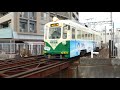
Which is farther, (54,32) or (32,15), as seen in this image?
(32,15)

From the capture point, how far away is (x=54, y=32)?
13.3 metres

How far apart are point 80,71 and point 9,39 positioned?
72.8ft

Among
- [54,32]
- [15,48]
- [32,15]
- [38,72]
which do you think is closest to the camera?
[38,72]

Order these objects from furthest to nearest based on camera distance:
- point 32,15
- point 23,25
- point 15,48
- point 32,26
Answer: point 32,26 → point 32,15 → point 23,25 → point 15,48

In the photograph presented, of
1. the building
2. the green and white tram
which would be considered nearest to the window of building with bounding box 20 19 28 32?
the building

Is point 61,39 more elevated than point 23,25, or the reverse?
point 23,25

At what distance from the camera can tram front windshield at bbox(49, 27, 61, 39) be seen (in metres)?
13.0

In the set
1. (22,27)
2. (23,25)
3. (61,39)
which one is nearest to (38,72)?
(61,39)

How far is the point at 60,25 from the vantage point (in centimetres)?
1289

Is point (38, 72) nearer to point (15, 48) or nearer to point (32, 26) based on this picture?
point (15, 48)

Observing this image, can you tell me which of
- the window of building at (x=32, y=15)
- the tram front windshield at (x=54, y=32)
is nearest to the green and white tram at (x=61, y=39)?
the tram front windshield at (x=54, y=32)

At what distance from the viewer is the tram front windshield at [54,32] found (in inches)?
513

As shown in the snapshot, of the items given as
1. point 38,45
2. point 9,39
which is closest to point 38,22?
point 9,39

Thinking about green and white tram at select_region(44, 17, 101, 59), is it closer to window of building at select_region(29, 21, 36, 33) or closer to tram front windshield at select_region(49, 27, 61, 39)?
tram front windshield at select_region(49, 27, 61, 39)
